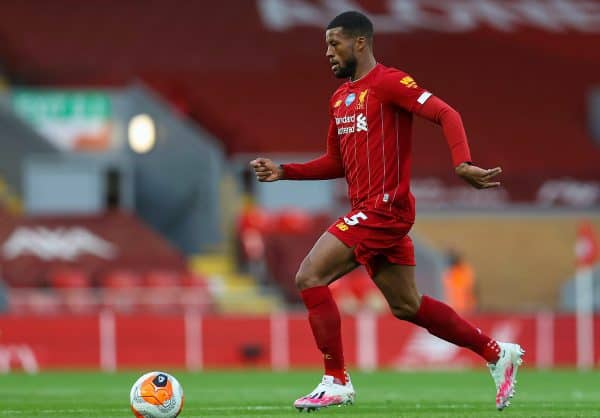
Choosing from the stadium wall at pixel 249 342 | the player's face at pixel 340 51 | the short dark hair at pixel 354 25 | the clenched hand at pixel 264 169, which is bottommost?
the stadium wall at pixel 249 342

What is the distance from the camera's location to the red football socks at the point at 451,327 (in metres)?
7.97

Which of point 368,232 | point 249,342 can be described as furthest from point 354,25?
point 249,342

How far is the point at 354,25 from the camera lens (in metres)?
7.77

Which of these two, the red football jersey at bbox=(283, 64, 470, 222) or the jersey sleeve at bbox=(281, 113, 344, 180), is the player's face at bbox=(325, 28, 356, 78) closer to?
the red football jersey at bbox=(283, 64, 470, 222)

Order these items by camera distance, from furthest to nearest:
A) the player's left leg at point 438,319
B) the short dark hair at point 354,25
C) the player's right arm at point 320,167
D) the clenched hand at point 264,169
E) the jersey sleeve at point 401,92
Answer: the player's right arm at point 320,167, the clenched hand at point 264,169, the player's left leg at point 438,319, the short dark hair at point 354,25, the jersey sleeve at point 401,92

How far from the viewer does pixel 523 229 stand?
81.2 feet

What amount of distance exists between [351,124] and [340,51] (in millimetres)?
387

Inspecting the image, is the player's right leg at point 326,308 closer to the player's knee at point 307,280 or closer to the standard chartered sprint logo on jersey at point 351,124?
the player's knee at point 307,280

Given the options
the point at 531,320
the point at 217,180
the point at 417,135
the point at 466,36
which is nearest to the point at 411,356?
the point at 531,320

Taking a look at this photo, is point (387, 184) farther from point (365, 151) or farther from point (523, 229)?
point (523, 229)

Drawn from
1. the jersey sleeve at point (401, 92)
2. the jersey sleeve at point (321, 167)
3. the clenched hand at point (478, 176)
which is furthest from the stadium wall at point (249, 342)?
the clenched hand at point (478, 176)

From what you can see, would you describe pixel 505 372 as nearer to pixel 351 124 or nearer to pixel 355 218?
pixel 355 218

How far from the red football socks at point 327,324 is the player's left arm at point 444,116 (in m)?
1.03

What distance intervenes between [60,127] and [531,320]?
956 cm
